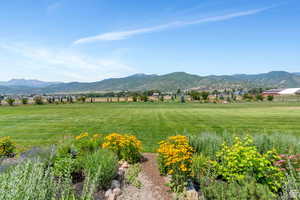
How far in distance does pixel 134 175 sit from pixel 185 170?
1.93 meters

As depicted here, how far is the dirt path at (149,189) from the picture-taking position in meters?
4.11

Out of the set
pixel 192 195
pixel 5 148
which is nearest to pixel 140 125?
pixel 5 148

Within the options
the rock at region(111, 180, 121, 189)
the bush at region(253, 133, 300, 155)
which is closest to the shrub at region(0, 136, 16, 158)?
the rock at region(111, 180, 121, 189)

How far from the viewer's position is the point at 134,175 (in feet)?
16.8

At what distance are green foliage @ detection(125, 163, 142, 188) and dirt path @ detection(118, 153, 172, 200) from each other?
0.12 m

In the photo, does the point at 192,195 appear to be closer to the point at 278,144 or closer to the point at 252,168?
the point at 252,168

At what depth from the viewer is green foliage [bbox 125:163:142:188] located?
468cm

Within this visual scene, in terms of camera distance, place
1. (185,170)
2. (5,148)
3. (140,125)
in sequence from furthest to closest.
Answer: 1. (140,125)
2. (5,148)
3. (185,170)

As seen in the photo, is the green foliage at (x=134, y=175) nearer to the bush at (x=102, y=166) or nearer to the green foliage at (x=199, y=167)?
the bush at (x=102, y=166)

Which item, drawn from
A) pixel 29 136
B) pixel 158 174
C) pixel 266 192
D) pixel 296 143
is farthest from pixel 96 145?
pixel 29 136

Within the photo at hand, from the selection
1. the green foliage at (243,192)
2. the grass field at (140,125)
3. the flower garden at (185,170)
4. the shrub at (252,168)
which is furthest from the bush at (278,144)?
the green foliage at (243,192)

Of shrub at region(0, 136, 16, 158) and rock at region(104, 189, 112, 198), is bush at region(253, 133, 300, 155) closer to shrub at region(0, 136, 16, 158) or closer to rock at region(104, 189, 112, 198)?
rock at region(104, 189, 112, 198)

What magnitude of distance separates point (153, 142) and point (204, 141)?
183 inches

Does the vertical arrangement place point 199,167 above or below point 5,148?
above
